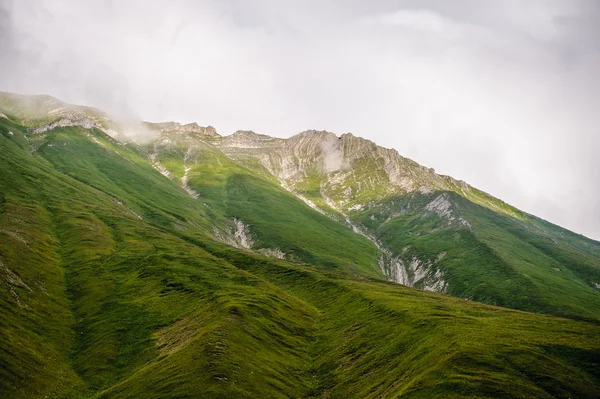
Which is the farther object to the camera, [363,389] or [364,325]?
[364,325]

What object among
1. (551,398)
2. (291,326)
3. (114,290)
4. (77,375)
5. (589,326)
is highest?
(589,326)

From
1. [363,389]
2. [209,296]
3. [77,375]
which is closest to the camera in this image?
[363,389]

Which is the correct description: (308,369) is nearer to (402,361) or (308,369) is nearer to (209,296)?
(402,361)

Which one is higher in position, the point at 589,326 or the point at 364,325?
the point at 589,326

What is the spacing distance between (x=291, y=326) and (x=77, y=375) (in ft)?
155

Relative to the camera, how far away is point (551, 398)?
199 feet

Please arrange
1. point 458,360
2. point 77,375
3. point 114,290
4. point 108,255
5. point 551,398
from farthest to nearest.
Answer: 1. point 108,255
2. point 114,290
3. point 77,375
4. point 458,360
5. point 551,398

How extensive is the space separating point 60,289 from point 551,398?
401 ft

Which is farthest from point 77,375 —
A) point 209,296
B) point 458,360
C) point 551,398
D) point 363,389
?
point 551,398

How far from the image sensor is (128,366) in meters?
93.2

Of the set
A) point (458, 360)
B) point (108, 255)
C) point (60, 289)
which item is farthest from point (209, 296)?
point (458, 360)

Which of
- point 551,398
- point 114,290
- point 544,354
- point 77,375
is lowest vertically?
point 77,375

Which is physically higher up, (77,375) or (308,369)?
(308,369)

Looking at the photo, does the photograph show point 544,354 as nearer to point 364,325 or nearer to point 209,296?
point 364,325
